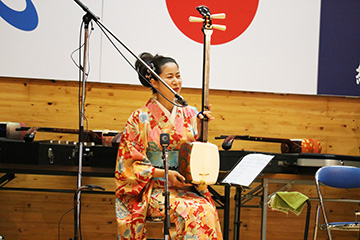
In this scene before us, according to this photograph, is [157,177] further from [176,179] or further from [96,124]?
[96,124]

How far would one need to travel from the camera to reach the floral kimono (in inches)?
107

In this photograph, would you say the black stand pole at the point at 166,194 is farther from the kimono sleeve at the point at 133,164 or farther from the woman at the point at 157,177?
the kimono sleeve at the point at 133,164

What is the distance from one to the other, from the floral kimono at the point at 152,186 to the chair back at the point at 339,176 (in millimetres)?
1036

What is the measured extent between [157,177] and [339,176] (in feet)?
4.65

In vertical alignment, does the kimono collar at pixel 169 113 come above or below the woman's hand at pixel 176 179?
above

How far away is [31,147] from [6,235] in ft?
3.54

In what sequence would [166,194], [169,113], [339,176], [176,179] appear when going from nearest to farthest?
[166,194], [176,179], [169,113], [339,176]

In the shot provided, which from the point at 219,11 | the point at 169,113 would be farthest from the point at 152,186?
the point at 219,11

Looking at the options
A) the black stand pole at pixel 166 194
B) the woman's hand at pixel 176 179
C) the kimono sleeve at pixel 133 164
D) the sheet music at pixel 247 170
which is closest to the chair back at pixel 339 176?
the sheet music at pixel 247 170

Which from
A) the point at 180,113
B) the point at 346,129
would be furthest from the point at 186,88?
the point at 346,129

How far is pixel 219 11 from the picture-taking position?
437 centimetres

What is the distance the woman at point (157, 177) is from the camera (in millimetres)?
2725

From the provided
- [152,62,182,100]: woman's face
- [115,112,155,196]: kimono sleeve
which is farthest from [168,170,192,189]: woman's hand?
[152,62,182,100]: woman's face

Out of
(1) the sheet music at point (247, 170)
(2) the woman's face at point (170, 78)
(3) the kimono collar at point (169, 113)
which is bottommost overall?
(1) the sheet music at point (247, 170)
